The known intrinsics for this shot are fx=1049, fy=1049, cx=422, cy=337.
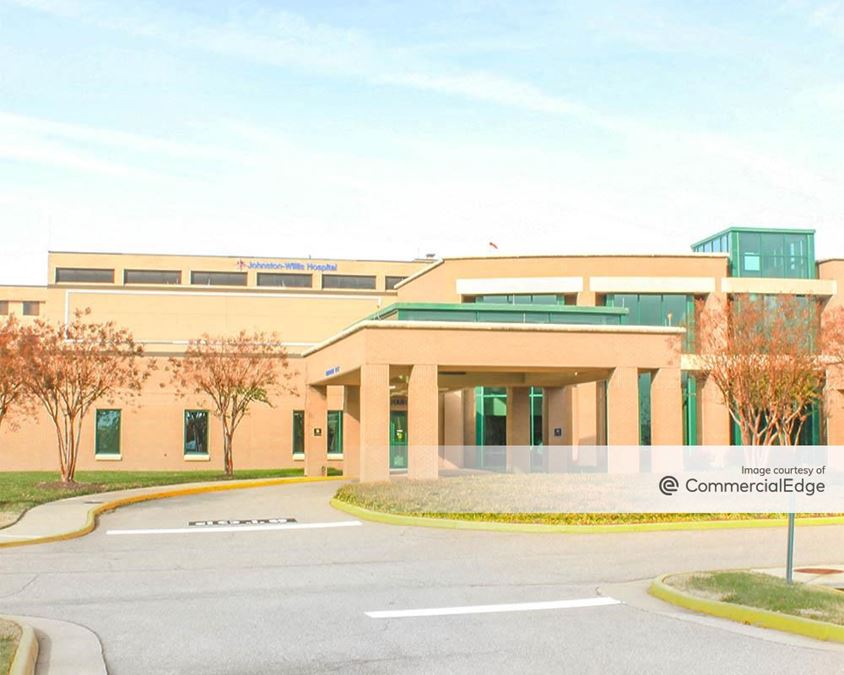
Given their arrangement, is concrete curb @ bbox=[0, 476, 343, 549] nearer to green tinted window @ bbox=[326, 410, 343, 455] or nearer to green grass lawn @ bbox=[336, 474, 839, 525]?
green grass lawn @ bbox=[336, 474, 839, 525]

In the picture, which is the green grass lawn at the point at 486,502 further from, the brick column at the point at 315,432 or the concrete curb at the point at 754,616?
the brick column at the point at 315,432

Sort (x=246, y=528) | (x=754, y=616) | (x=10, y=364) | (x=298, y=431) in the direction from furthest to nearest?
(x=298, y=431) < (x=10, y=364) < (x=246, y=528) < (x=754, y=616)

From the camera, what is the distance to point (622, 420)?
1328 inches

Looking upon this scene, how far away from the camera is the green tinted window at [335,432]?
53.3 meters

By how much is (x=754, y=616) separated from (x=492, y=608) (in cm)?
298

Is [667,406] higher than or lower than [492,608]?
higher

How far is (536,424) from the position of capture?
50.8 metres

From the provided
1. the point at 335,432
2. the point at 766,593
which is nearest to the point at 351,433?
the point at 335,432

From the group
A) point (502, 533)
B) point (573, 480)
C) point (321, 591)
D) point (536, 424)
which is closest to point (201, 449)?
point (536, 424)

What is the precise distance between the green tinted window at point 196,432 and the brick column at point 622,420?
77.9ft

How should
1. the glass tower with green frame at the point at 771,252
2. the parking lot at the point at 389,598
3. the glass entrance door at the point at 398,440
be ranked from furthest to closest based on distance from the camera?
the glass tower with green frame at the point at 771,252 → the glass entrance door at the point at 398,440 → the parking lot at the point at 389,598

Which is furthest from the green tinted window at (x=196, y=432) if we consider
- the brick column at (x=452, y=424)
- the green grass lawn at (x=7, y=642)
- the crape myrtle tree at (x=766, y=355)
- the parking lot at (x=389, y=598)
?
the green grass lawn at (x=7, y=642)

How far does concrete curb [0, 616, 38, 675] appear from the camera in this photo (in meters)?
8.74

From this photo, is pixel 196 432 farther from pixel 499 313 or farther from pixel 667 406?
pixel 667 406
